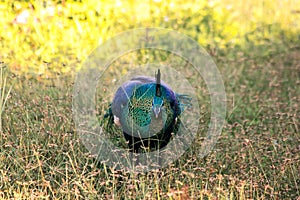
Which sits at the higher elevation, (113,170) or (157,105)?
(157,105)

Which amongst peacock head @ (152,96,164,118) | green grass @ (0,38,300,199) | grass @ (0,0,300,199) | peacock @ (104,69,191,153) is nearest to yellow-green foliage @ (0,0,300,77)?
grass @ (0,0,300,199)

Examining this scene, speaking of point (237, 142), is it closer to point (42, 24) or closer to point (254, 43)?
point (42, 24)

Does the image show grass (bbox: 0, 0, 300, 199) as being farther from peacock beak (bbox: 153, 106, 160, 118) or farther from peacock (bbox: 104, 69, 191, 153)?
peacock beak (bbox: 153, 106, 160, 118)

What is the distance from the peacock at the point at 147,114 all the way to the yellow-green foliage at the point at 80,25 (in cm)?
57

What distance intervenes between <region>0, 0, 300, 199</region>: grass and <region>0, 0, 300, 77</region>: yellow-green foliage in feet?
0.06

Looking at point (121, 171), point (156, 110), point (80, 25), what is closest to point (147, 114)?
point (156, 110)

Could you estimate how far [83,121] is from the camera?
343 cm

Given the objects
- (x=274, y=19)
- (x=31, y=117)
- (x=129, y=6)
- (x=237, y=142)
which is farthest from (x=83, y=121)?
(x=274, y=19)

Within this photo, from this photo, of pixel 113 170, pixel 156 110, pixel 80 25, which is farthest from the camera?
pixel 80 25

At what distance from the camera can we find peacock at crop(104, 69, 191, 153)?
2906 mm

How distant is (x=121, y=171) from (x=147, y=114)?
1.16 feet

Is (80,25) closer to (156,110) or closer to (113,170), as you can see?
(156,110)

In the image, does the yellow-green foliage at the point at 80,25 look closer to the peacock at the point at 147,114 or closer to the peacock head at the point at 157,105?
the peacock at the point at 147,114

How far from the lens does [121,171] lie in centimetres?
290
